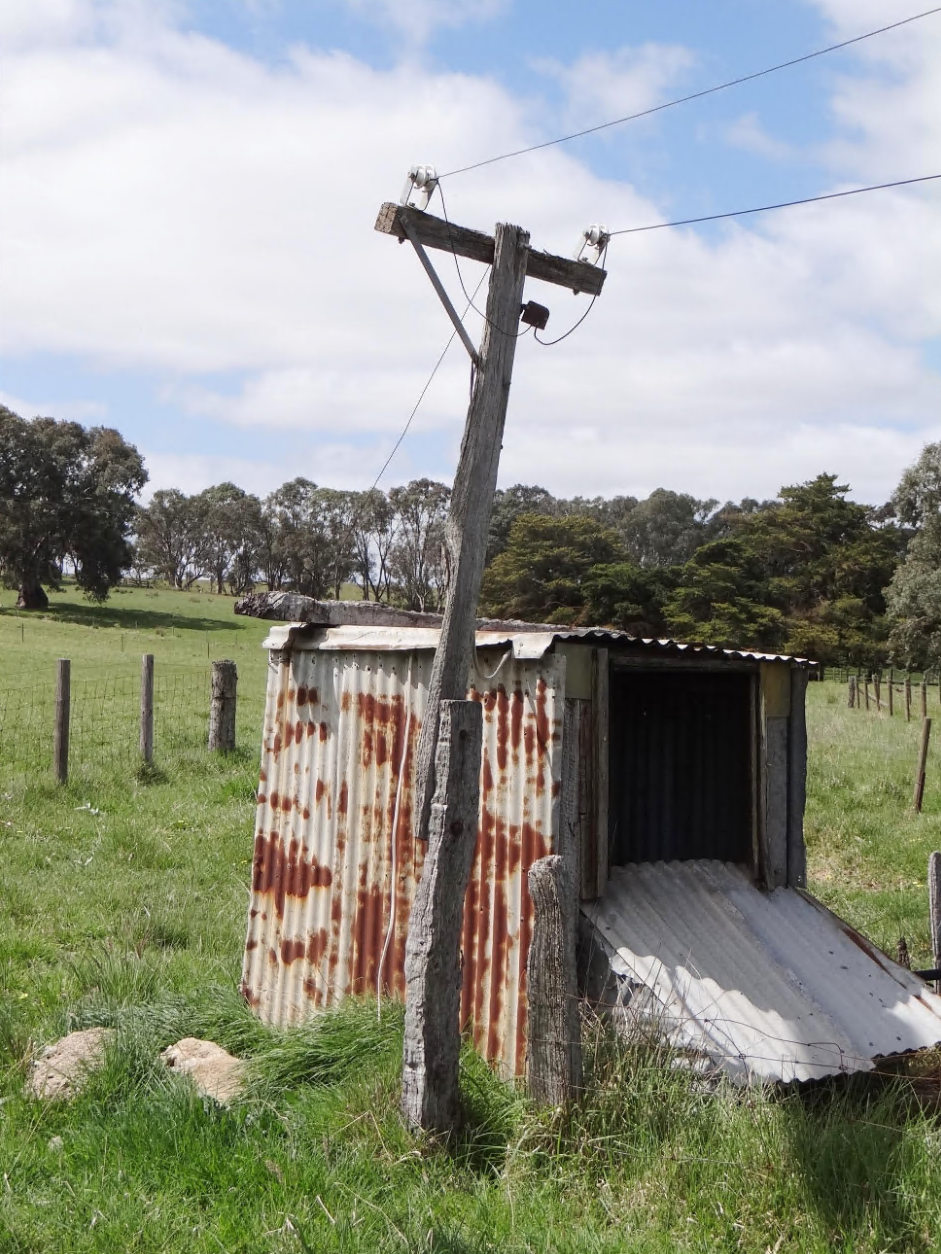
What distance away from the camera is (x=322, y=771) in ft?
22.2

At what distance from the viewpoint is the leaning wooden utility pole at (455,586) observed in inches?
189

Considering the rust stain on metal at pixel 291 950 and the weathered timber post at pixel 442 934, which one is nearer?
the weathered timber post at pixel 442 934

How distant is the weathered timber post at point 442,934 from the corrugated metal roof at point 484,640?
78 centimetres

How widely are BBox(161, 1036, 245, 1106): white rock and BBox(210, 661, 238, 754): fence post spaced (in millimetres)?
9263

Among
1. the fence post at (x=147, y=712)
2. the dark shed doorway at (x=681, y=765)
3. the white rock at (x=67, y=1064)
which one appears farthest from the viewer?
the fence post at (x=147, y=712)

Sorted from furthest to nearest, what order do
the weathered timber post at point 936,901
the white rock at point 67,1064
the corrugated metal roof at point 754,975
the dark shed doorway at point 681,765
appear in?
the dark shed doorway at point 681,765 < the weathered timber post at point 936,901 < the white rock at point 67,1064 < the corrugated metal roof at point 754,975

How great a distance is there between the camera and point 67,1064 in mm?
5656

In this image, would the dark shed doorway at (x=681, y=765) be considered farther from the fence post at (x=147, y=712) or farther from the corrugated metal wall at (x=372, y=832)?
the fence post at (x=147, y=712)

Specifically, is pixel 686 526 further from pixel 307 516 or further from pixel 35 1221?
pixel 35 1221

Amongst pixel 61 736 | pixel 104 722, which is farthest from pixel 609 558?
pixel 61 736

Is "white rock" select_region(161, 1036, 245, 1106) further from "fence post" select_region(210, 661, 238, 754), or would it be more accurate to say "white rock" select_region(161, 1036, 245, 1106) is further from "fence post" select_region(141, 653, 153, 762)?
"fence post" select_region(210, 661, 238, 754)

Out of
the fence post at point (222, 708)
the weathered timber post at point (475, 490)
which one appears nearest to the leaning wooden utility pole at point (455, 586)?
the weathered timber post at point (475, 490)

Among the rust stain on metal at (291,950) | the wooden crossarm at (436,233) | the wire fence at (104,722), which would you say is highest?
the wooden crossarm at (436,233)

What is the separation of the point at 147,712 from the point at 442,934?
10.3m
